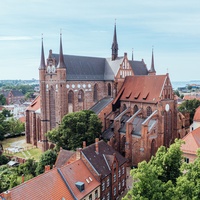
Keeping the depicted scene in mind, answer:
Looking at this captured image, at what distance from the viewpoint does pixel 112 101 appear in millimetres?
61000

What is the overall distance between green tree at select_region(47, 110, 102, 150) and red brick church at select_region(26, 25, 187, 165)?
6.34m

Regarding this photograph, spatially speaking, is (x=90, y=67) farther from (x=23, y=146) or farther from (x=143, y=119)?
(x=23, y=146)

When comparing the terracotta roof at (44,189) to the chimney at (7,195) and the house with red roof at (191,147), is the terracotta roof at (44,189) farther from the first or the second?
the house with red roof at (191,147)

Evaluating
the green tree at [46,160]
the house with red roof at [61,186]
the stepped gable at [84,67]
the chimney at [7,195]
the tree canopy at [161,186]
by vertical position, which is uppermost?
the stepped gable at [84,67]

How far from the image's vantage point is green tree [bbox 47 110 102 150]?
48491mm

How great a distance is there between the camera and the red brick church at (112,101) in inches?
2040

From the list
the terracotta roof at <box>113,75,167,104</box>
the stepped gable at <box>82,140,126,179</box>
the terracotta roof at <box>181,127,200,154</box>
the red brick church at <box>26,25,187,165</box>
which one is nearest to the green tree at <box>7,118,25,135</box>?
the red brick church at <box>26,25,187,165</box>

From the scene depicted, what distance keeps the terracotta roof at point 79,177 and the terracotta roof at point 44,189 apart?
958 mm

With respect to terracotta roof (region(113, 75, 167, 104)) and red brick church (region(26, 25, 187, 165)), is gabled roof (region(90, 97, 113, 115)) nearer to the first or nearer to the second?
red brick church (region(26, 25, 187, 165))

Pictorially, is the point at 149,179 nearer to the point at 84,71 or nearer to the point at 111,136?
the point at 111,136

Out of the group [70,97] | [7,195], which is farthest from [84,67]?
[7,195]

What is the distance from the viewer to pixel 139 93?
57406mm

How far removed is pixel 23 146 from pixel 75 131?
2514 centimetres

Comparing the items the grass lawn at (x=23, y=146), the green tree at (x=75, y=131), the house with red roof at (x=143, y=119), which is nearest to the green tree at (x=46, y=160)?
the green tree at (x=75, y=131)
